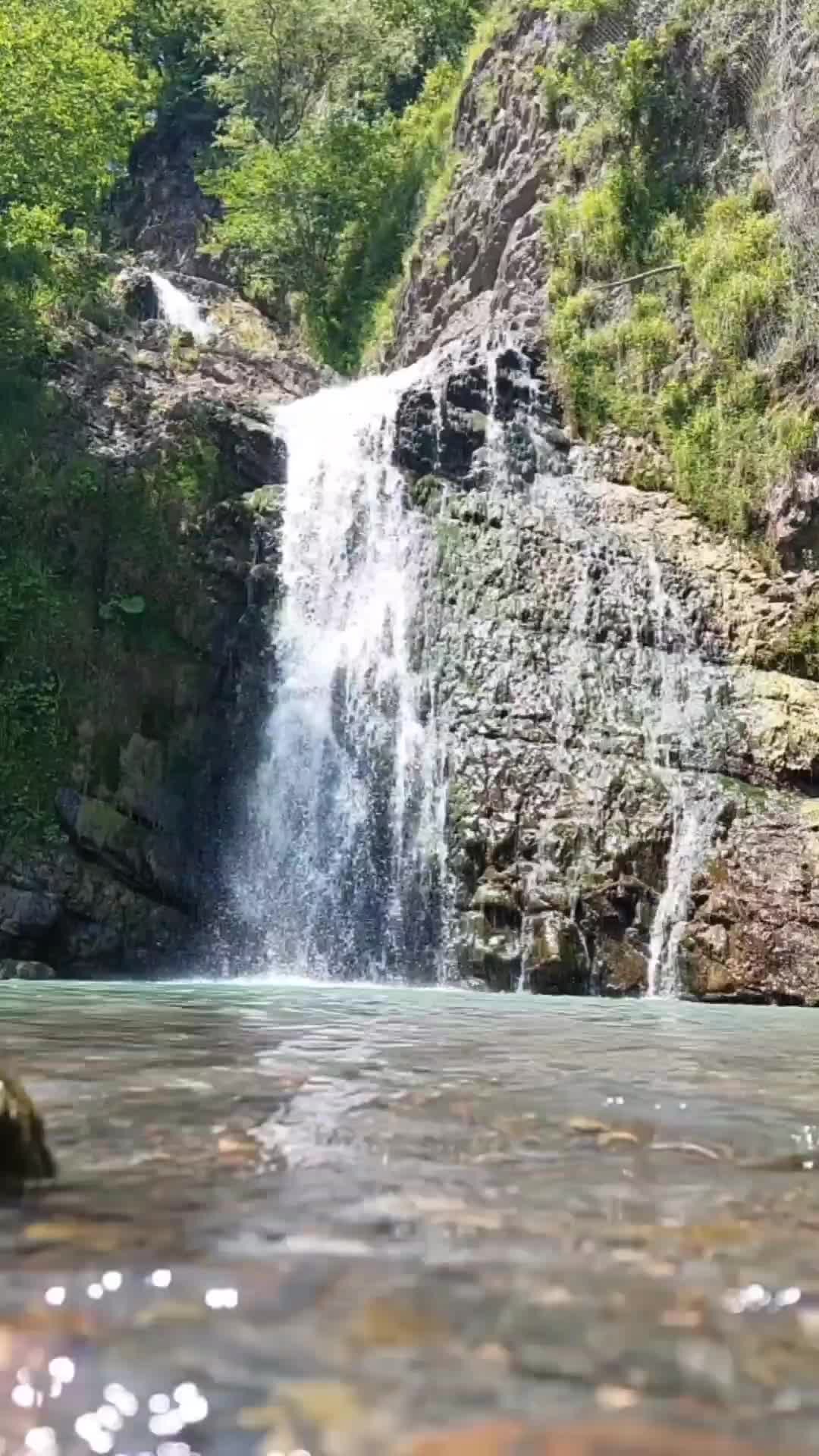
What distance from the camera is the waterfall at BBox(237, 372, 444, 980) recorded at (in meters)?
13.2

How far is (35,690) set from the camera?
49.2 feet

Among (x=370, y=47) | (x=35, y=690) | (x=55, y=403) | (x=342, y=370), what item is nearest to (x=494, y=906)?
(x=35, y=690)

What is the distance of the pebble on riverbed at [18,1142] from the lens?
2660 millimetres

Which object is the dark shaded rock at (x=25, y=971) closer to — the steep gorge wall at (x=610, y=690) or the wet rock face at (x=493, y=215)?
the steep gorge wall at (x=610, y=690)

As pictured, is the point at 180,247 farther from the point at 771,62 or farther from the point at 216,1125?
the point at 216,1125

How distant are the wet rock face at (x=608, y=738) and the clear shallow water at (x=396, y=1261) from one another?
7430 mm

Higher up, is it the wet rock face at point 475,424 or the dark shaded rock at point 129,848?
the wet rock face at point 475,424

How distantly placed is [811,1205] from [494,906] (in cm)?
986

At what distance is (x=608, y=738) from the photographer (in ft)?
42.9

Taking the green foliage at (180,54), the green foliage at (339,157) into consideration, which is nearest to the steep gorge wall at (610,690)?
the green foliage at (339,157)

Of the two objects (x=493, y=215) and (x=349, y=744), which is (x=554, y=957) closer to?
(x=349, y=744)

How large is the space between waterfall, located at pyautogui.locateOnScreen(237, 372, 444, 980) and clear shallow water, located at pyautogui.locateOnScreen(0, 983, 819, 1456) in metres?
8.74

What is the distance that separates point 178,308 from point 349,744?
41.9ft

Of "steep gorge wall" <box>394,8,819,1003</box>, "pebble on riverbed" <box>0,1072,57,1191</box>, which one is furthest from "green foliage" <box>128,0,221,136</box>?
"pebble on riverbed" <box>0,1072,57,1191</box>
